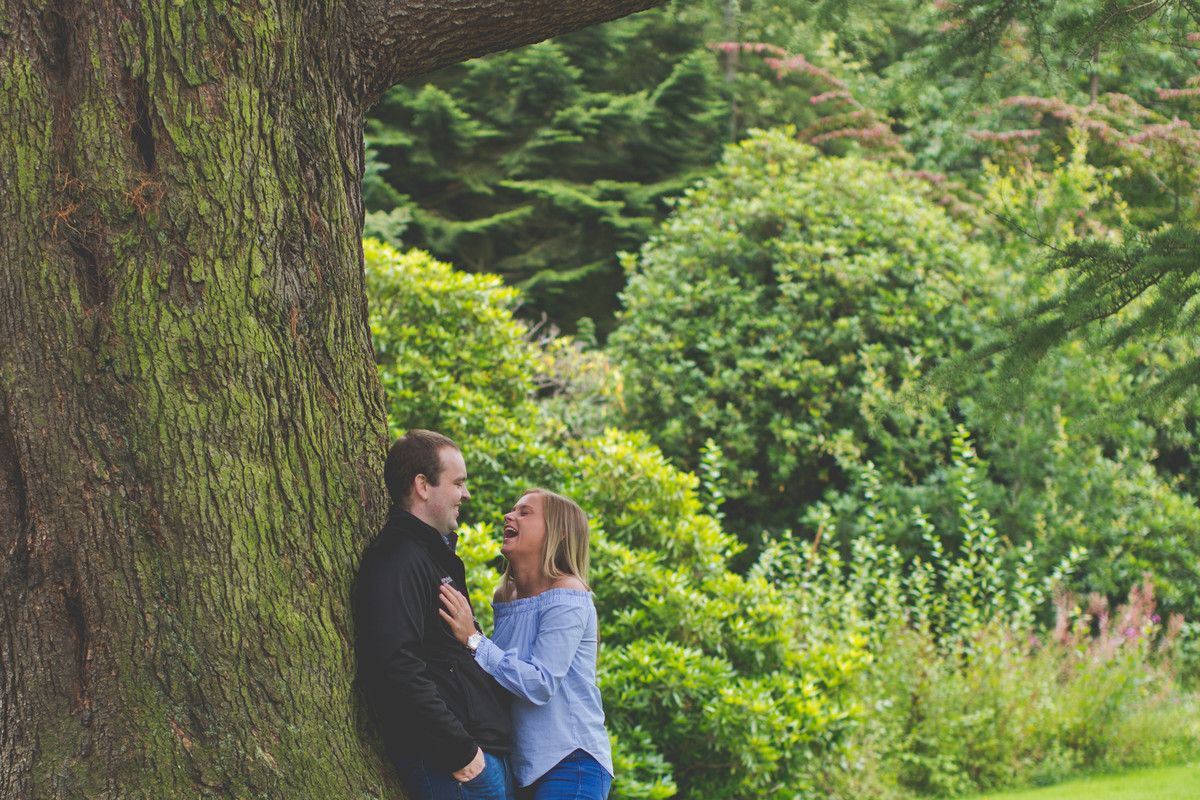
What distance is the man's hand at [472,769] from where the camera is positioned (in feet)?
8.63

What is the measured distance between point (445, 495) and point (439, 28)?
1.42 meters

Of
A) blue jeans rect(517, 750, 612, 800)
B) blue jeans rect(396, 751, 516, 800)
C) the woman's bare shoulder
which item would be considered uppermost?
the woman's bare shoulder

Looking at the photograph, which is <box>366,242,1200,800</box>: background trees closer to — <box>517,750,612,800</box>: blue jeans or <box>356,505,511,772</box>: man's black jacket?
<box>517,750,612,800</box>: blue jeans

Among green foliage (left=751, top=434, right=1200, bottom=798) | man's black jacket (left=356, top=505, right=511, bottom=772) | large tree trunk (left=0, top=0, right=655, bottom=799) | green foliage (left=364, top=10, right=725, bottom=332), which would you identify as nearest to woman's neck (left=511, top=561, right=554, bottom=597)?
man's black jacket (left=356, top=505, right=511, bottom=772)

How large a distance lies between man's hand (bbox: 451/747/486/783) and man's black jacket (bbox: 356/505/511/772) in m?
0.03

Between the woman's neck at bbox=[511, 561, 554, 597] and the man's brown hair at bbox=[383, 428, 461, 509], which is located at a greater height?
the man's brown hair at bbox=[383, 428, 461, 509]

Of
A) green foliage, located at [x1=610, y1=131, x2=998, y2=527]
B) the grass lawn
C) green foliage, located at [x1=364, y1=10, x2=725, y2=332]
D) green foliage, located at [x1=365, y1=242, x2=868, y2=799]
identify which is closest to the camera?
green foliage, located at [x1=365, y1=242, x2=868, y2=799]

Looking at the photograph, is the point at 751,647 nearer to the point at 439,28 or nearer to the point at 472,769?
the point at 472,769

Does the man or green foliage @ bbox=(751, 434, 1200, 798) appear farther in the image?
A: green foliage @ bbox=(751, 434, 1200, 798)

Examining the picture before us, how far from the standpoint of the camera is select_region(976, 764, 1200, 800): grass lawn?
5.71m

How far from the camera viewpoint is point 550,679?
2.87m

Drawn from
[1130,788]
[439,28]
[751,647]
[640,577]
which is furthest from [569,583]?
[1130,788]

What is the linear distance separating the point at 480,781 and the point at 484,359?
3.84 m

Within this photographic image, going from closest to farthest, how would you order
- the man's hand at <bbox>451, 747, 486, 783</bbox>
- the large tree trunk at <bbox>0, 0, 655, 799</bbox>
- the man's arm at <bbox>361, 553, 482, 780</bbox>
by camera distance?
the large tree trunk at <bbox>0, 0, 655, 799</bbox>, the man's arm at <bbox>361, 553, 482, 780</bbox>, the man's hand at <bbox>451, 747, 486, 783</bbox>
